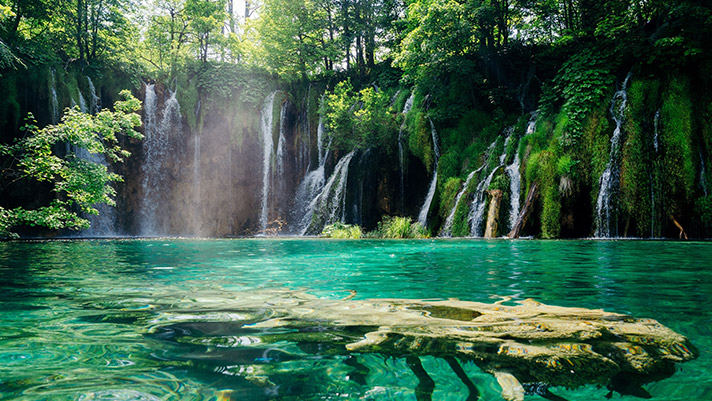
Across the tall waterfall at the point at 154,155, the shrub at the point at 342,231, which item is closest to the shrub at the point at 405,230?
the shrub at the point at 342,231

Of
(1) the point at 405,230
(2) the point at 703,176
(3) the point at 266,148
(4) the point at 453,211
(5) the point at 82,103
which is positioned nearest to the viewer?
(2) the point at 703,176

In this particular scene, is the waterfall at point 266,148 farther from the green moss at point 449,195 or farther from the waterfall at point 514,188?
the waterfall at point 514,188

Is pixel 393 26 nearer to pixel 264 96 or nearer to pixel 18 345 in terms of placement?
pixel 264 96

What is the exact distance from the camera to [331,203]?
18703 millimetres

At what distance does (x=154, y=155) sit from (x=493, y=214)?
18558 millimetres

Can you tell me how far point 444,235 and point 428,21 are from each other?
29.5 feet

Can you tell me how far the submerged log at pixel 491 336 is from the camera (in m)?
1.38

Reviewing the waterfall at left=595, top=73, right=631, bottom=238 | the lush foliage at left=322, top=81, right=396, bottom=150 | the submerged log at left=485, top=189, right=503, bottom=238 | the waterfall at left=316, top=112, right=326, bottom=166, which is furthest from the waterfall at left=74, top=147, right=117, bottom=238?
the waterfall at left=595, top=73, right=631, bottom=238

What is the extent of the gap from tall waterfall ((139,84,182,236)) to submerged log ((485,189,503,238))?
17951 mm

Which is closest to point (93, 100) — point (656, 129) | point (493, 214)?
point (493, 214)

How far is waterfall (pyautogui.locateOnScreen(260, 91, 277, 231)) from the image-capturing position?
22562 millimetres

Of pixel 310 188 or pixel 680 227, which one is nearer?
pixel 680 227

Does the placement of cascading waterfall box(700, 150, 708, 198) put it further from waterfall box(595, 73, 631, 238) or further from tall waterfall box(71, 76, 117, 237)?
tall waterfall box(71, 76, 117, 237)

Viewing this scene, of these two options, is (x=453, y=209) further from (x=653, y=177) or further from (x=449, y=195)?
(x=653, y=177)
